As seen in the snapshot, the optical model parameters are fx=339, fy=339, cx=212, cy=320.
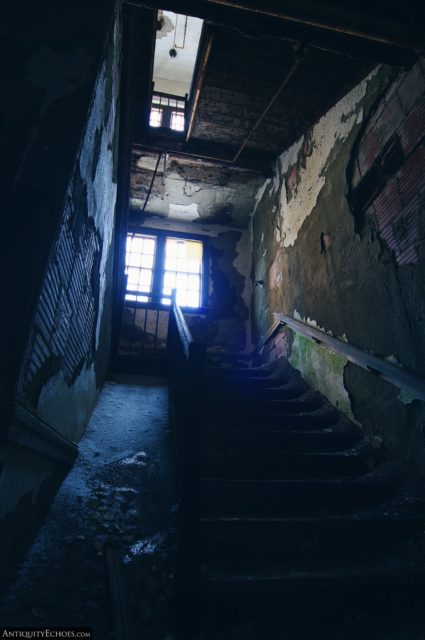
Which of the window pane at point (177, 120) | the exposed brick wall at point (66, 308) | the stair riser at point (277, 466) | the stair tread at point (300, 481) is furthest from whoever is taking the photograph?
the window pane at point (177, 120)

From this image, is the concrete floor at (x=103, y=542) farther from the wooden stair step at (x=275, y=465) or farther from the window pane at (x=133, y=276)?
the window pane at (x=133, y=276)

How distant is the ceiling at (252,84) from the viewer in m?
2.74

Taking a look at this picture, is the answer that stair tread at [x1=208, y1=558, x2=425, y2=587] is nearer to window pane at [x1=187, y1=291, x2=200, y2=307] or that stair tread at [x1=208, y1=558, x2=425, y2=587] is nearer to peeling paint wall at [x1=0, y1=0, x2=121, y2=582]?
peeling paint wall at [x1=0, y1=0, x2=121, y2=582]

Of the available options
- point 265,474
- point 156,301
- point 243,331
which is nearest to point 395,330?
point 265,474

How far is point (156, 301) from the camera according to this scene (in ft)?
23.3

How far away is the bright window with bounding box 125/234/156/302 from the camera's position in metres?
7.13

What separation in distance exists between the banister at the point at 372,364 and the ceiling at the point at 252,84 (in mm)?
2374

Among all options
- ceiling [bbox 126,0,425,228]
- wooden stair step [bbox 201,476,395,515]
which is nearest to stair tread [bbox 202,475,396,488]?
wooden stair step [bbox 201,476,395,515]

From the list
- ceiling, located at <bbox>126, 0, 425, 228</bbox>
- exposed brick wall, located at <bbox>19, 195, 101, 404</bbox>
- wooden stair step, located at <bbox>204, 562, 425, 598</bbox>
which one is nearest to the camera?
exposed brick wall, located at <bbox>19, 195, 101, 404</bbox>

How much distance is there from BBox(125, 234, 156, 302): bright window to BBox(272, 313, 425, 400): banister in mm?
4091

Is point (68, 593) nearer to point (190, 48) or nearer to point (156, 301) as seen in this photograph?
point (156, 301)

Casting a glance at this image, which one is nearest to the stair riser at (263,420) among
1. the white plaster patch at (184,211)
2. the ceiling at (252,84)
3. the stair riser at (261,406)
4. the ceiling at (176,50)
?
the stair riser at (261,406)

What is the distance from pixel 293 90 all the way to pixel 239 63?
80 centimetres

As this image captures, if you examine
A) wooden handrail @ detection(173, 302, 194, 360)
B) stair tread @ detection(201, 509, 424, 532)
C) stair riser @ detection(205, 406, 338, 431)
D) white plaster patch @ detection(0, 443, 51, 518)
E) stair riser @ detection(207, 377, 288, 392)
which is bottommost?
stair tread @ detection(201, 509, 424, 532)
